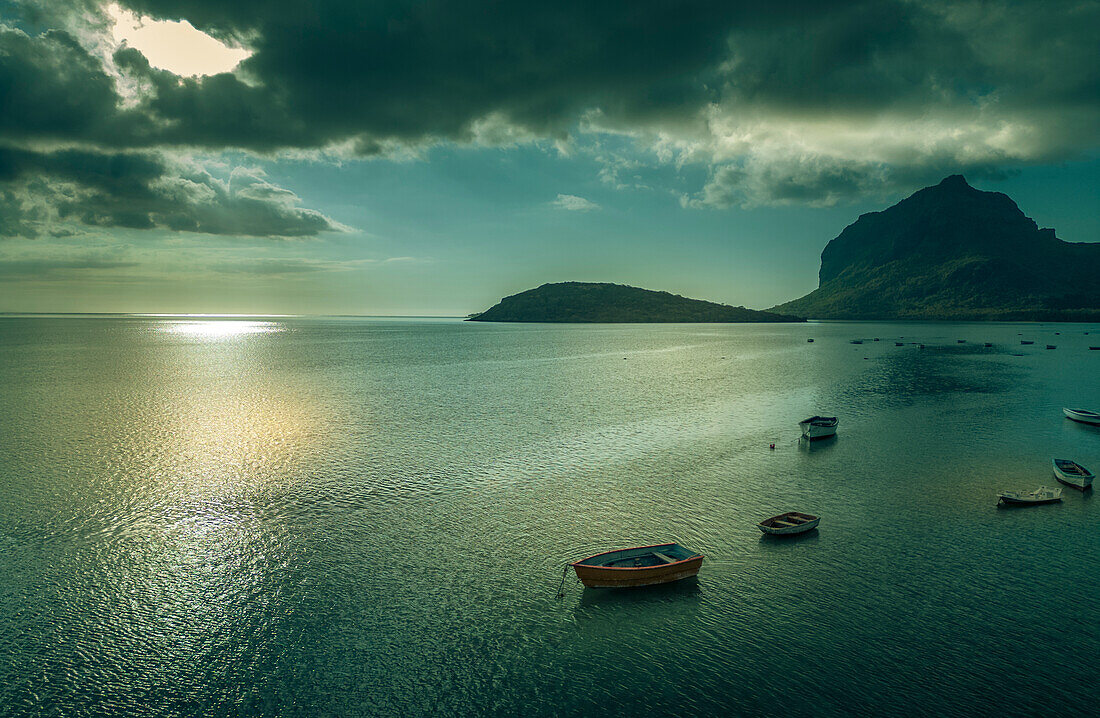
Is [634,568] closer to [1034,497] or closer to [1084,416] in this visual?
[1034,497]

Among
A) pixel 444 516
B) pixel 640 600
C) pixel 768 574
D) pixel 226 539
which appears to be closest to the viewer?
pixel 640 600

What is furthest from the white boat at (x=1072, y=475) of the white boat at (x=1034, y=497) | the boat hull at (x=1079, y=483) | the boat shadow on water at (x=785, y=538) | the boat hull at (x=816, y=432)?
the boat shadow on water at (x=785, y=538)

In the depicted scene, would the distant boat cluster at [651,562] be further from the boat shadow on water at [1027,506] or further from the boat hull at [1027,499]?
the boat hull at [1027,499]

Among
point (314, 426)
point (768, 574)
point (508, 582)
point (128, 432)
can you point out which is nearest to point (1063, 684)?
point (768, 574)

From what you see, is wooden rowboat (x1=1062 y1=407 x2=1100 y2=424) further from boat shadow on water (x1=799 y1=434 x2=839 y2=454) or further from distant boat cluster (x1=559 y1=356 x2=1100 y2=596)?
distant boat cluster (x1=559 y1=356 x2=1100 y2=596)

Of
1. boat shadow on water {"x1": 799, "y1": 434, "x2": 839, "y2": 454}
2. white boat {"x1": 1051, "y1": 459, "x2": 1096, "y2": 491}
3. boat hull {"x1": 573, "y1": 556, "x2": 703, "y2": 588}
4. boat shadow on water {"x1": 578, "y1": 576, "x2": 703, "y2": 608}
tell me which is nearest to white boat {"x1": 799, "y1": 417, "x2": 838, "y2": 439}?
boat shadow on water {"x1": 799, "y1": 434, "x2": 839, "y2": 454}

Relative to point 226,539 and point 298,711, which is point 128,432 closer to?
point 226,539

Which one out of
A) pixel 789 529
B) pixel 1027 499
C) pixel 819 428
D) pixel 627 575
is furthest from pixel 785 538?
pixel 819 428
